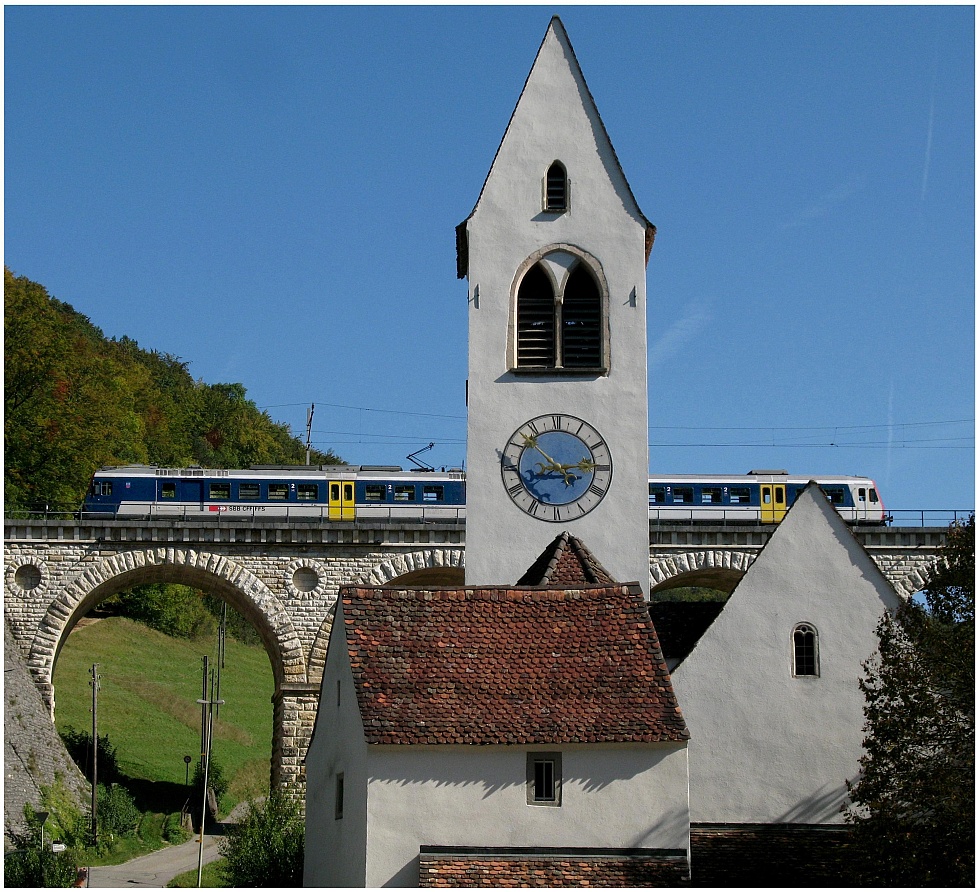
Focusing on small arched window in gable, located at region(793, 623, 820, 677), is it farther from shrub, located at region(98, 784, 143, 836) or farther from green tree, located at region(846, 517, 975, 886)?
shrub, located at region(98, 784, 143, 836)

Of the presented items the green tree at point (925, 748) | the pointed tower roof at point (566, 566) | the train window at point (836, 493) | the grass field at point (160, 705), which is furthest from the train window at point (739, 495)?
the green tree at point (925, 748)

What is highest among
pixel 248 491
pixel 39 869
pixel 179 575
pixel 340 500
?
→ pixel 248 491

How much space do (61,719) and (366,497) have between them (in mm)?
14541

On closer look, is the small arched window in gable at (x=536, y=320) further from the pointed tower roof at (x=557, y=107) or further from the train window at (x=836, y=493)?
the train window at (x=836, y=493)

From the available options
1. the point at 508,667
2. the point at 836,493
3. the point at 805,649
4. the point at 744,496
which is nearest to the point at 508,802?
the point at 508,667

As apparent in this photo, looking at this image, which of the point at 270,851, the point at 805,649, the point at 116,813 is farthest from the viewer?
the point at 116,813

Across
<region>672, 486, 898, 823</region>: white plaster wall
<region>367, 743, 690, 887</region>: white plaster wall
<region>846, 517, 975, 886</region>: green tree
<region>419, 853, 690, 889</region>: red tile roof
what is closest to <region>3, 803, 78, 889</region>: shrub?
<region>672, 486, 898, 823</region>: white plaster wall

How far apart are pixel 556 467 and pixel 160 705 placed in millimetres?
49520

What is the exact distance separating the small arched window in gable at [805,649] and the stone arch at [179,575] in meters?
31.4

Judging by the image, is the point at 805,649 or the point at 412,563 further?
the point at 412,563

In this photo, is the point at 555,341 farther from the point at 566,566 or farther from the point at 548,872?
the point at 548,872

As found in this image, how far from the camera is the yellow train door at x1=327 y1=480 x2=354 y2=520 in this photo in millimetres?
59094

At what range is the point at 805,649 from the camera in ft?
68.9

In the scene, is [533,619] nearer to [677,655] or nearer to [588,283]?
[677,655]
